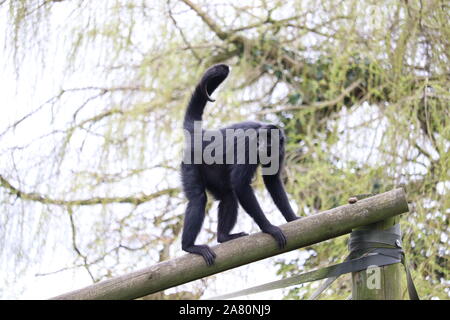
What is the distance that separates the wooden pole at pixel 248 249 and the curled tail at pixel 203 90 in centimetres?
Answer: 108

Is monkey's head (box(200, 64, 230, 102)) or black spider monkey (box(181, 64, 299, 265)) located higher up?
monkey's head (box(200, 64, 230, 102))

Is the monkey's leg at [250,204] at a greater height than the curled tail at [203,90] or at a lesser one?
lesser

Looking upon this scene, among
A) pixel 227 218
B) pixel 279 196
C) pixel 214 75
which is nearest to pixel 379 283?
pixel 279 196

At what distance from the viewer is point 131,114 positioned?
18.3 feet

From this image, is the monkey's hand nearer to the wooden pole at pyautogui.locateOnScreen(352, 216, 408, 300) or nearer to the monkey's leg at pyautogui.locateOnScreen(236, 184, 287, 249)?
the monkey's leg at pyautogui.locateOnScreen(236, 184, 287, 249)

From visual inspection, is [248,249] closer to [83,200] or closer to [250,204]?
[250,204]

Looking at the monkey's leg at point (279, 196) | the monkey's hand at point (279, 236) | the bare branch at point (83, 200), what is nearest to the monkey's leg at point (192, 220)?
the monkey's leg at point (279, 196)

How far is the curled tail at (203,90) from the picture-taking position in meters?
3.24

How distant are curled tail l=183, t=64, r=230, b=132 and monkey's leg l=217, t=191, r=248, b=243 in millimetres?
484

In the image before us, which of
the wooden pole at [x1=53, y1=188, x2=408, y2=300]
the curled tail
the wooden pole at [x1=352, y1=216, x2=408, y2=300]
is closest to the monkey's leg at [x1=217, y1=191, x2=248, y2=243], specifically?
the curled tail

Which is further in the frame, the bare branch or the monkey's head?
the bare branch

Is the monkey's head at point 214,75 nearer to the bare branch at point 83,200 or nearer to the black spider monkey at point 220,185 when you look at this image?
the black spider monkey at point 220,185

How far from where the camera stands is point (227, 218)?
11.0ft

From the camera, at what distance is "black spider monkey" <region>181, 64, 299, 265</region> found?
3.06 m
